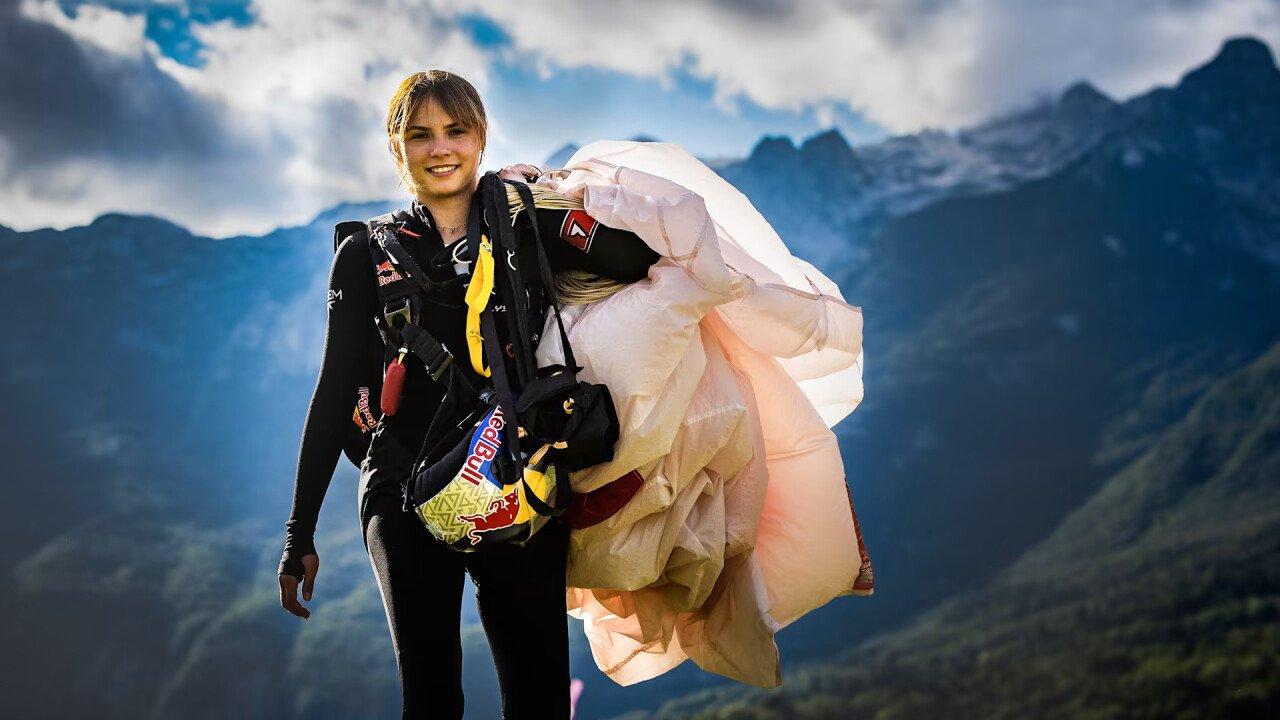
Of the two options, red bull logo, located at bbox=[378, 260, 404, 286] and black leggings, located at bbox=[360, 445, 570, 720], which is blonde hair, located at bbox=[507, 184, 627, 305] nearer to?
red bull logo, located at bbox=[378, 260, 404, 286]

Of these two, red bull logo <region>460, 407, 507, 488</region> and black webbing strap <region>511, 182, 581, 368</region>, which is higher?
black webbing strap <region>511, 182, 581, 368</region>

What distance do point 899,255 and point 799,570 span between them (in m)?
48.6

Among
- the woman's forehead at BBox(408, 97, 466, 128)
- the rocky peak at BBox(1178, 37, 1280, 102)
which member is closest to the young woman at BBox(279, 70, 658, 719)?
the woman's forehead at BBox(408, 97, 466, 128)

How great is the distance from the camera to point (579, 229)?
5.68 feet

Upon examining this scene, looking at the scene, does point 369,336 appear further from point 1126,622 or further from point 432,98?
point 1126,622

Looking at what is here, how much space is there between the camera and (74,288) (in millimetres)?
24078

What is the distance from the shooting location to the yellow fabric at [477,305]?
5.33ft

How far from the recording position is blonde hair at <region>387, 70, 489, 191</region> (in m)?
1.71

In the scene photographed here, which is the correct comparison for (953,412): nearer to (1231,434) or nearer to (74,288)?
(1231,434)

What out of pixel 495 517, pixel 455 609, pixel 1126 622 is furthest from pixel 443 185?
pixel 1126 622

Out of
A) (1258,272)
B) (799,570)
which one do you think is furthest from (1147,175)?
(799,570)

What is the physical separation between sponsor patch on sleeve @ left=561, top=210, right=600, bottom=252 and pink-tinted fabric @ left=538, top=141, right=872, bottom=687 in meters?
0.02

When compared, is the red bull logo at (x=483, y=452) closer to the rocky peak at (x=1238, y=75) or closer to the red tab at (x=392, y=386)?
the red tab at (x=392, y=386)

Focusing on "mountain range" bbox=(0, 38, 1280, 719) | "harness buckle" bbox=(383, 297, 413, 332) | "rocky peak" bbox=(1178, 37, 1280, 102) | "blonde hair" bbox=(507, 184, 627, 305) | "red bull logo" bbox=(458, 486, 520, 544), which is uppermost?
"rocky peak" bbox=(1178, 37, 1280, 102)
